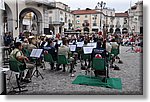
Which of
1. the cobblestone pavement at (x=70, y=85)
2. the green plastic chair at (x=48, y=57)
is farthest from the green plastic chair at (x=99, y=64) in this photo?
the green plastic chair at (x=48, y=57)

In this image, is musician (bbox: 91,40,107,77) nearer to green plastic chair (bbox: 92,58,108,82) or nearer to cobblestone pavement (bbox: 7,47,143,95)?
green plastic chair (bbox: 92,58,108,82)

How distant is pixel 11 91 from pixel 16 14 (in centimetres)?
964

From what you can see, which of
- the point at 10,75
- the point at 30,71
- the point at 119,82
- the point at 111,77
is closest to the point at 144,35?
the point at 119,82

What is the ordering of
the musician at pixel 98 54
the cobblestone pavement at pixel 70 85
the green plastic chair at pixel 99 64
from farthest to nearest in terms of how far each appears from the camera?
1. the musician at pixel 98 54
2. the green plastic chair at pixel 99 64
3. the cobblestone pavement at pixel 70 85

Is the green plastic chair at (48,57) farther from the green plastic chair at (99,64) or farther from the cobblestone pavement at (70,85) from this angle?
the green plastic chair at (99,64)

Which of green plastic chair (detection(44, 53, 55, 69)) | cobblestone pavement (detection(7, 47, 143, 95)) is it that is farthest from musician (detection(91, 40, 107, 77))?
green plastic chair (detection(44, 53, 55, 69))

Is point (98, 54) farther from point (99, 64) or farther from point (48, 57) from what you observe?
point (48, 57)

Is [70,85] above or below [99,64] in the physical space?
below

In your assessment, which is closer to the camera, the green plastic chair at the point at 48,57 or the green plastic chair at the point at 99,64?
the green plastic chair at the point at 99,64

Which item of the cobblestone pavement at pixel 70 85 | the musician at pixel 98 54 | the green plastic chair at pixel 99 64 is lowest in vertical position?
the cobblestone pavement at pixel 70 85

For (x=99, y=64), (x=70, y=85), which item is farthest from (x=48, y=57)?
(x=99, y=64)

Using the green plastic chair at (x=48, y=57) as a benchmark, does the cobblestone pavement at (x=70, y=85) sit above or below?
below

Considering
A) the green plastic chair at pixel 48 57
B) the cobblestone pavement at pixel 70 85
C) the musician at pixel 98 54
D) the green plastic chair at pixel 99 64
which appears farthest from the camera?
the green plastic chair at pixel 48 57

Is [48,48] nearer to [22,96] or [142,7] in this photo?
[22,96]
